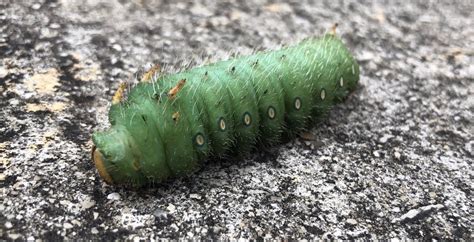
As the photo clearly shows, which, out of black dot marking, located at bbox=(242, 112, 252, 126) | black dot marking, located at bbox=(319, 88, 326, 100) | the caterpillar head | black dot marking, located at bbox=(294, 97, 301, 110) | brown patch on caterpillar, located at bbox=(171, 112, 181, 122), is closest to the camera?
the caterpillar head

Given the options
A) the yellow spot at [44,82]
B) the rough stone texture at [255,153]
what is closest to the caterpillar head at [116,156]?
the rough stone texture at [255,153]

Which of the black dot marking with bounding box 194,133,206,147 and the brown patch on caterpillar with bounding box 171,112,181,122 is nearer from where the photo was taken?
the brown patch on caterpillar with bounding box 171,112,181,122

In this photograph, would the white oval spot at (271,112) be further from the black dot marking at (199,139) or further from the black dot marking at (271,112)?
the black dot marking at (199,139)

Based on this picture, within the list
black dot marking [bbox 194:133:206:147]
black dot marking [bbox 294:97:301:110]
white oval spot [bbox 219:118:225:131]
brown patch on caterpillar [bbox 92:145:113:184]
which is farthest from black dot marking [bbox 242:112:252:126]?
brown patch on caterpillar [bbox 92:145:113:184]

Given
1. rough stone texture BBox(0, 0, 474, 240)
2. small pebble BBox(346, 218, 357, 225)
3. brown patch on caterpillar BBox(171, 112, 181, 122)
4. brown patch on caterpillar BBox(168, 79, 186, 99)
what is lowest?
small pebble BBox(346, 218, 357, 225)

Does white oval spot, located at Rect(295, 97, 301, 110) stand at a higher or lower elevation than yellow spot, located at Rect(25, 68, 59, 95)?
lower

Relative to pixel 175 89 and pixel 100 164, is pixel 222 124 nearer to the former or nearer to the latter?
pixel 175 89

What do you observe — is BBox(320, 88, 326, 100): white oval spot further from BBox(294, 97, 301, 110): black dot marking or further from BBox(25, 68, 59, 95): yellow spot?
BBox(25, 68, 59, 95): yellow spot
